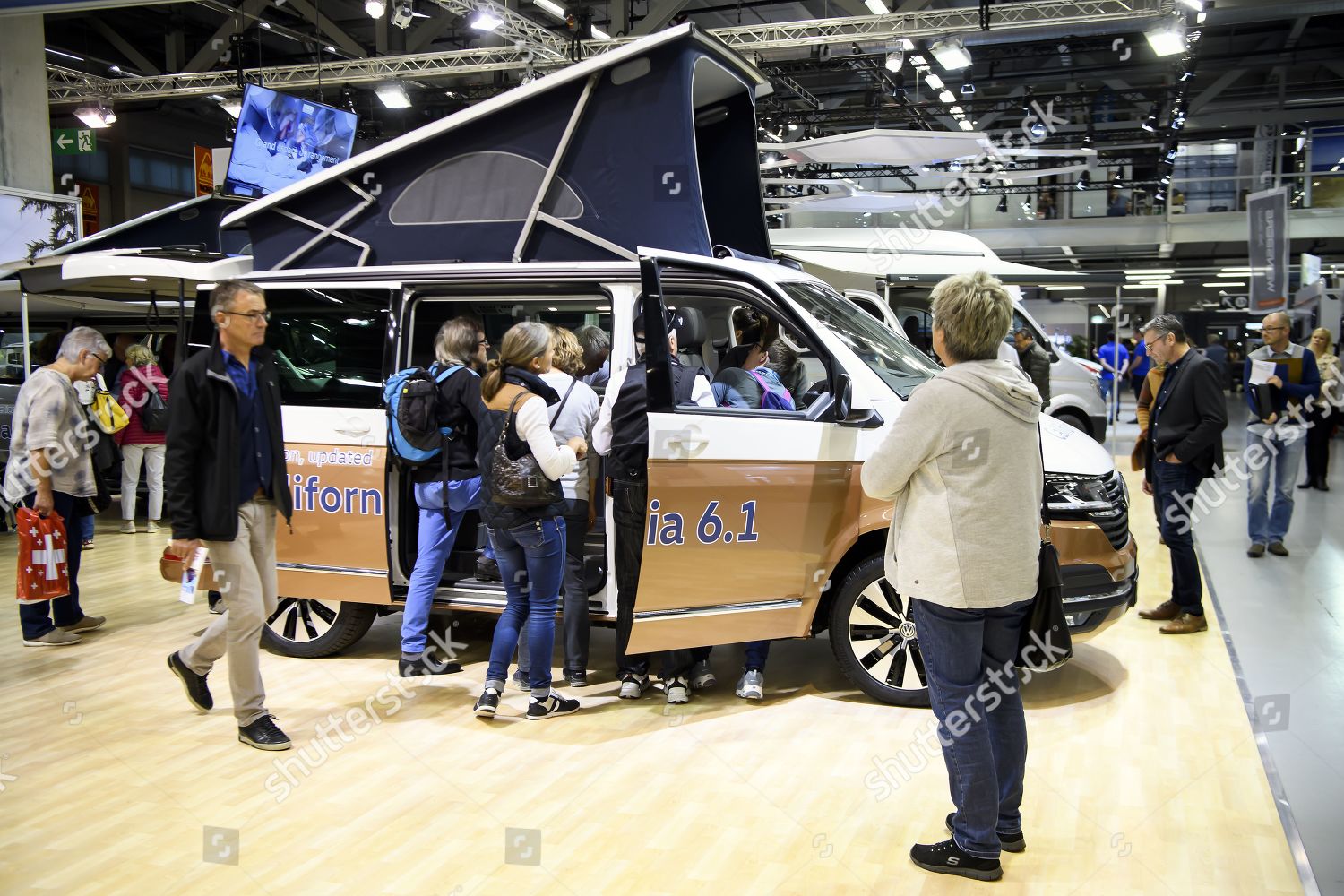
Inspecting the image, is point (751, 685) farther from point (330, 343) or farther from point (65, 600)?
point (65, 600)

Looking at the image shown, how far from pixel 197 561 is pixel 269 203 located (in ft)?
Answer: 6.94

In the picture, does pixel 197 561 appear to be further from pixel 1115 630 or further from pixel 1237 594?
pixel 1237 594

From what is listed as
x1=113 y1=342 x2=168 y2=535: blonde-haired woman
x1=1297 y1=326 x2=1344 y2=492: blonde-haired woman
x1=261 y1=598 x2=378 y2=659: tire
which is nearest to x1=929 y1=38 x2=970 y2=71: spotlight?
x1=1297 y1=326 x2=1344 y2=492: blonde-haired woman

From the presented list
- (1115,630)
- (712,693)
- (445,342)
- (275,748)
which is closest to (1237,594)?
(1115,630)

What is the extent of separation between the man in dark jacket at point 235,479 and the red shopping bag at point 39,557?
6.39 feet

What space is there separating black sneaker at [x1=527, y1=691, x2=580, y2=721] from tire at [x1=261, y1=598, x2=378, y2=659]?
127 cm

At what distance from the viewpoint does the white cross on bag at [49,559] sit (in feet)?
18.4

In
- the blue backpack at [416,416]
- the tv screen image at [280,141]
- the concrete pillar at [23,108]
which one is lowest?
the blue backpack at [416,416]

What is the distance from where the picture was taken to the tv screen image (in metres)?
8.05

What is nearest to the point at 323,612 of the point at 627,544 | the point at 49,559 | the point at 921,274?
the point at 49,559

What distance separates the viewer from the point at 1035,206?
2395 cm

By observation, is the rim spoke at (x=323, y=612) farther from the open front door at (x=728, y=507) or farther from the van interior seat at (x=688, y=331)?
the van interior seat at (x=688, y=331)

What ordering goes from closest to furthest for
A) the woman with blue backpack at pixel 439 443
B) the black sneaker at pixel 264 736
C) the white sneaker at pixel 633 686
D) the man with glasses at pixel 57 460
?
1. the black sneaker at pixel 264 736
2. the woman with blue backpack at pixel 439 443
3. the white sneaker at pixel 633 686
4. the man with glasses at pixel 57 460

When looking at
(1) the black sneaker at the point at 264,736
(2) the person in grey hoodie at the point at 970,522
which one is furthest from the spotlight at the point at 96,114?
(2) the person in grey hoodie at the point at 970,522
